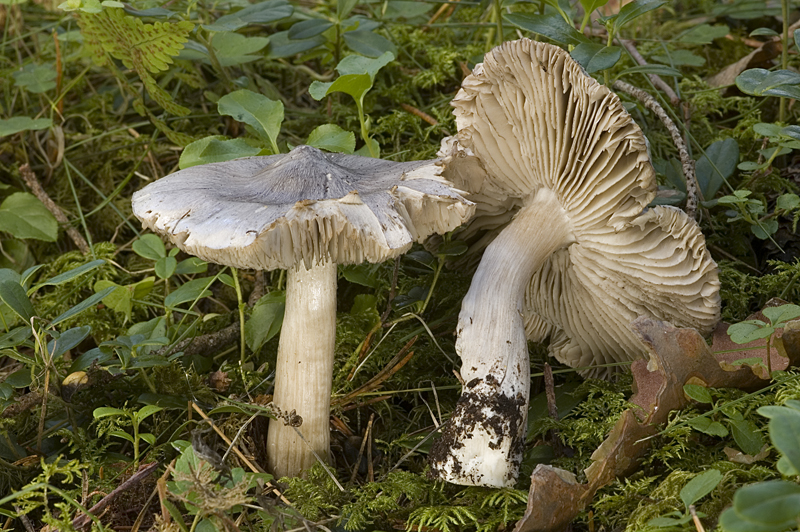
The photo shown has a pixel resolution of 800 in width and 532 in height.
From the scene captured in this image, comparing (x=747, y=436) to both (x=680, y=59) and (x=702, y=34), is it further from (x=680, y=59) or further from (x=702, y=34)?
(x=702, y=34)

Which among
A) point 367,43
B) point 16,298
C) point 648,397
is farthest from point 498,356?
point 367,43

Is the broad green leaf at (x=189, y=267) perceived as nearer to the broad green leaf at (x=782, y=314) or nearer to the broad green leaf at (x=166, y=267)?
the broad green leaf at (x=166, y=267)

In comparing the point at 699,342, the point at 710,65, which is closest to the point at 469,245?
the point at 699,342

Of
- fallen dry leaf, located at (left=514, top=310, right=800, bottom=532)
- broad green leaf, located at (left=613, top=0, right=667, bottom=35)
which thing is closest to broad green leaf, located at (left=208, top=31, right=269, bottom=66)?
broad green leaf, located at (left=613, top=0, right=667, bottom=35)

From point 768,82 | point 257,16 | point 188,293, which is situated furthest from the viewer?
point 257,16

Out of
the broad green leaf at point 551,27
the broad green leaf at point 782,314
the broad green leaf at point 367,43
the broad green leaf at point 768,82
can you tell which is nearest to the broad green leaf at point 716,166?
the broad green leaf at point 768,82

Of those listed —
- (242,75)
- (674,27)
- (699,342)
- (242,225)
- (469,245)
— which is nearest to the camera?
(242,225)

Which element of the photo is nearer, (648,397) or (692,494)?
(692,494)

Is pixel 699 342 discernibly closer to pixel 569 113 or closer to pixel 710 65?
pixel 569 113
